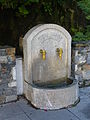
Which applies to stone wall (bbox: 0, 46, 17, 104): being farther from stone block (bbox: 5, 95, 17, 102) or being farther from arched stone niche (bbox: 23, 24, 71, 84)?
arched stone niche (bbox: 23, 24, 71, 84)

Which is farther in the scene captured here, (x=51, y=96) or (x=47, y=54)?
(x=47, y=54)

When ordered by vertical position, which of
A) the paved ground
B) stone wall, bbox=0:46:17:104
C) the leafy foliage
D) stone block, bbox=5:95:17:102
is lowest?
the paved ground

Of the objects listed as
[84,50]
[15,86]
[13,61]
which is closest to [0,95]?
[15,86]

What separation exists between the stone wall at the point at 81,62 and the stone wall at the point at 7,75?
1322 millimetres

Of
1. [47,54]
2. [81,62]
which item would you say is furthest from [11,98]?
[81,62]

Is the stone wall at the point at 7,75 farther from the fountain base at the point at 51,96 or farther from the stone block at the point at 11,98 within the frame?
the fountain base at the point at 51,96

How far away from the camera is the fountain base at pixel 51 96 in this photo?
11.1 feet

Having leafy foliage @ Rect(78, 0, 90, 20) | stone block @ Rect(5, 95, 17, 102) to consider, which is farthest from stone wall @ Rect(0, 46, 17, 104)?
leafy foliage @ Rect(78, 0, 90, 20)

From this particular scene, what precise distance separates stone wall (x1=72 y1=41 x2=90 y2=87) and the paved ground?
78 centimetres

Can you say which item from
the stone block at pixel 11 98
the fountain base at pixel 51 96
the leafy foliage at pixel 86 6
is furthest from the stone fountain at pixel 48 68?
the leafy foliage at pixel 86 6

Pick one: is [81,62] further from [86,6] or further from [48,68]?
[86,6]

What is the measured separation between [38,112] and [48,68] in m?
0.87

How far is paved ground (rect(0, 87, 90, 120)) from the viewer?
3182 millimetres

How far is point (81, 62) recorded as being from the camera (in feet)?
14.3
